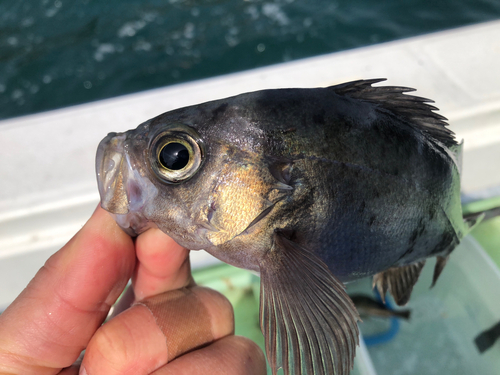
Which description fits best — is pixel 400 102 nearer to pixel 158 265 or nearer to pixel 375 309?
pixel 158 265

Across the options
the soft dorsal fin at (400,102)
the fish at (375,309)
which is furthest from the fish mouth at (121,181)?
the fish at (375,309)

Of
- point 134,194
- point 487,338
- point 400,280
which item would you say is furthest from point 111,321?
point 487,338

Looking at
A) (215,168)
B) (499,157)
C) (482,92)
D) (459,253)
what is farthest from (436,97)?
(215,168)

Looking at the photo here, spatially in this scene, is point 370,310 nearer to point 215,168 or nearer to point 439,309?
point 439,309


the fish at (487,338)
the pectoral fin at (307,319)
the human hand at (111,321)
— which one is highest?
the pectoral fin at (307,319)

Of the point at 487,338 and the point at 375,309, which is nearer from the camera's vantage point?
the point at 487,338

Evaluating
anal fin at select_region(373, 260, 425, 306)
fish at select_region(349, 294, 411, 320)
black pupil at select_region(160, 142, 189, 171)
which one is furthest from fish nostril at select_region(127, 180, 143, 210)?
fish at select_region(349, 294, 411, 320)

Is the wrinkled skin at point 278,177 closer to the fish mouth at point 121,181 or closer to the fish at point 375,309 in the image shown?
the fish mouth at point 121,181
